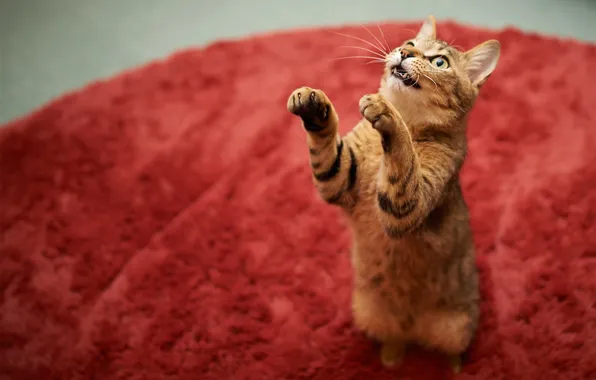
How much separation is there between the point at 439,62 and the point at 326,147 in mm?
273

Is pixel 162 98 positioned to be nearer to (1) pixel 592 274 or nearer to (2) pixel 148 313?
(2) pixel 148 313

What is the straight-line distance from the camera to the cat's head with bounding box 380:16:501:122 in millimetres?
1037

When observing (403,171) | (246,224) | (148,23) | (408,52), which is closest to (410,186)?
(403,171)

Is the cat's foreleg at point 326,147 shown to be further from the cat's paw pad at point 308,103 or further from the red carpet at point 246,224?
the red carpet at point 246,224

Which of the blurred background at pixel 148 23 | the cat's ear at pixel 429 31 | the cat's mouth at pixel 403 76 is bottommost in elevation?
the cat's mouth at pixel 403 76

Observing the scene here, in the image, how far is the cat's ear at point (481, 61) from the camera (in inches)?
45.1

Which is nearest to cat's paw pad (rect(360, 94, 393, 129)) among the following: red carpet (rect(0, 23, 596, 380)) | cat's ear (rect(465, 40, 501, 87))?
cat's ear (rect(465, 40, 501, 87))

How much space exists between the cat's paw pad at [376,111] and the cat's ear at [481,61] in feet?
1.00

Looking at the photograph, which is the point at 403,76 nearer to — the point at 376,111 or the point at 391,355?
the point at 376,111

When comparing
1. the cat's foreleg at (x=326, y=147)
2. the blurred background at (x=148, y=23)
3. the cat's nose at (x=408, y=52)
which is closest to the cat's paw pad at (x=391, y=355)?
the cat's foreleg at (x=326, y=147)

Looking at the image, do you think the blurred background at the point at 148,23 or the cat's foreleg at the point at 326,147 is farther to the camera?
the blurred background at the point at 148,23

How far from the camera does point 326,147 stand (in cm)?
111

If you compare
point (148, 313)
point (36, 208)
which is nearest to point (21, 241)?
point (36, 208)

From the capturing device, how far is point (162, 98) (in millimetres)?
2113
